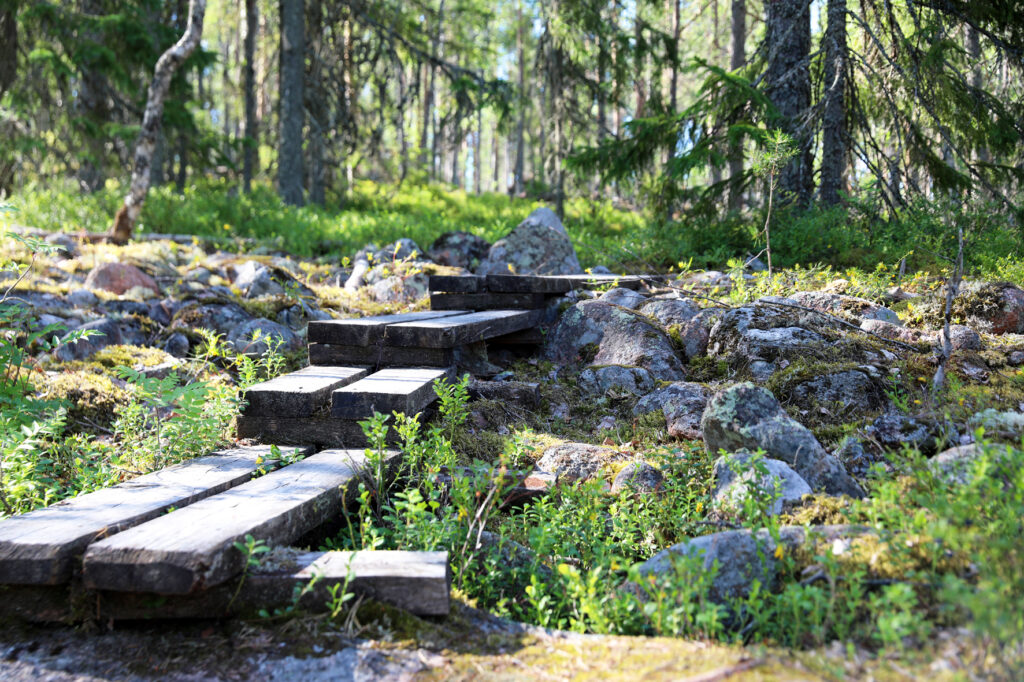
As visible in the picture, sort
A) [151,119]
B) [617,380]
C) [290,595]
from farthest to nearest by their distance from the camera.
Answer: [151,119] → [617,380] → [290,595]

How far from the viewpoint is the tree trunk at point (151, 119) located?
9.60m

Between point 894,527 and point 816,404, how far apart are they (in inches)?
65.8

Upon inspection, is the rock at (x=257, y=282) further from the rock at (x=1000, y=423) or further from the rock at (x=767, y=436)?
the rock at (x=1000, y=423)

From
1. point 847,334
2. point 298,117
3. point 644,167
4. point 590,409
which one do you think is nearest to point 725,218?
point 644,167

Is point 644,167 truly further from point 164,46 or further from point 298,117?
point 164,46

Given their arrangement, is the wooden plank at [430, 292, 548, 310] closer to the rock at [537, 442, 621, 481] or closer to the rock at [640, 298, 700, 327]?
the rock at [640, 298, 700, 327]

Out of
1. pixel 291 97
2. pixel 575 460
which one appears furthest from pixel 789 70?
pixel 291 97

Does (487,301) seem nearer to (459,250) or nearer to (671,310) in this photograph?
(671,310)

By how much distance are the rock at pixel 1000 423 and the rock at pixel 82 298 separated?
724 cm

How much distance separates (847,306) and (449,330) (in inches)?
130

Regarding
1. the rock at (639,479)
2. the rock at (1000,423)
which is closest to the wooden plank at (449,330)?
the rock at (639,479)

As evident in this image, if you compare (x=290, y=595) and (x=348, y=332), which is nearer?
(x=290, y=595)

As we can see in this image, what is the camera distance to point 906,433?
10.7ft

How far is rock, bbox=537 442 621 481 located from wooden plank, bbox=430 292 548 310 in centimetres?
218
